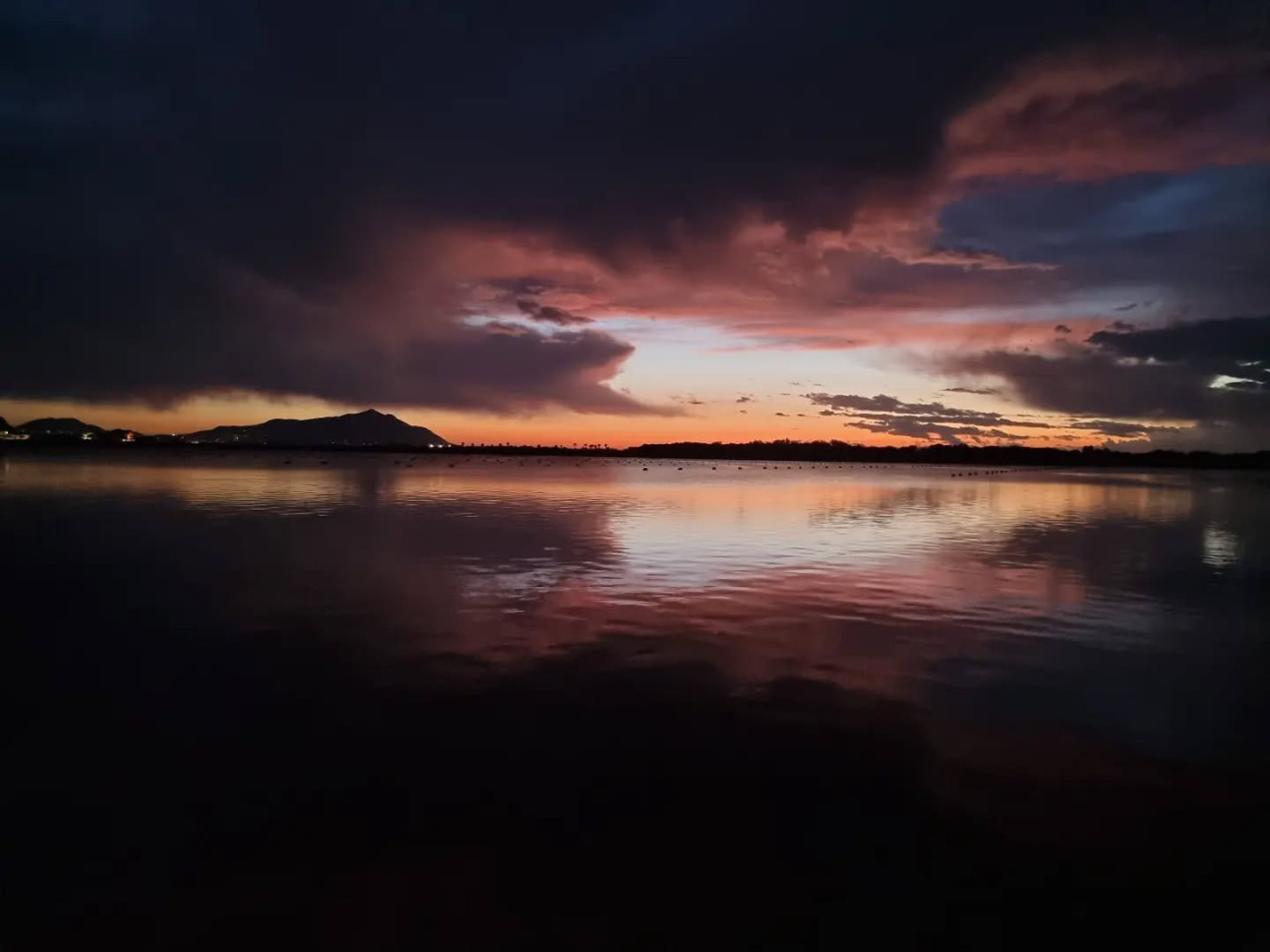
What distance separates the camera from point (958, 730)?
1004 cm

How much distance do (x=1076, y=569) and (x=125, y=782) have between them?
81.6 feet

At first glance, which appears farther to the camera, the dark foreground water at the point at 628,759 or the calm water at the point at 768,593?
the calm water at the point at 768,593

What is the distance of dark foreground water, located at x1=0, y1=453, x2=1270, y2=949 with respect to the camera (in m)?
6.27

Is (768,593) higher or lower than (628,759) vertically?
higher

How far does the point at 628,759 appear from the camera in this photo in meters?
8.95

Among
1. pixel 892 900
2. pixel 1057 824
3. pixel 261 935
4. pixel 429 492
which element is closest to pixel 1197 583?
pixel 1057 824

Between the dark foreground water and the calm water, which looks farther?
the calm water

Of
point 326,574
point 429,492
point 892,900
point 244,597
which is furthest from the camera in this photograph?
point 429,492

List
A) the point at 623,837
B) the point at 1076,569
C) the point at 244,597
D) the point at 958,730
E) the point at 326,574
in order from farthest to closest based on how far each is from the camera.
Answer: the point at 1076,569 → the point at 326,574 → the point at 244,597 → the point at 958,730 → the point at 623,837

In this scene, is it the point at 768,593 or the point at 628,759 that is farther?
the point at 768,593

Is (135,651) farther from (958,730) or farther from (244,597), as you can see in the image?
(958,730)

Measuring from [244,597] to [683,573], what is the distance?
1094cm

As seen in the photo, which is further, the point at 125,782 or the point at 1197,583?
the point at 1197,583

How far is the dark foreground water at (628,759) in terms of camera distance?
20.6 ft
